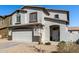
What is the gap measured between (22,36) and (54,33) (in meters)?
1.45

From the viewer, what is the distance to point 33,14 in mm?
10414

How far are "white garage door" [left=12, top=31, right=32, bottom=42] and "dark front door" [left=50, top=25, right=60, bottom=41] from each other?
39.1 inches

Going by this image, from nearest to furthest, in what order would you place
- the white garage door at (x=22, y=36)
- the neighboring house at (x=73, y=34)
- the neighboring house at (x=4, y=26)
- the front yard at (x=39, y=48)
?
the front yard at (x=39, y=48)
the neighboring house at (x=73, y=34)
the neighboring house at (x=4, y=26)
the white garage door at (x=22, y=36)

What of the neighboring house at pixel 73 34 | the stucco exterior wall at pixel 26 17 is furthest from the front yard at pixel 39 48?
the stucco exterior wall at pixel 26 17

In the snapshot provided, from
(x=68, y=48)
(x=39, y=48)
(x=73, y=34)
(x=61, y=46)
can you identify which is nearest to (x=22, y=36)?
(x=39, y=48)

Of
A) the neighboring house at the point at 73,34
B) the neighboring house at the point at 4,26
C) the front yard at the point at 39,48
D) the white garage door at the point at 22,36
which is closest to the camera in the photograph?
the front yard at the point at 39,48

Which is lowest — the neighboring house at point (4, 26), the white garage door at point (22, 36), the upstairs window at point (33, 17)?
the white garage door at point (22, 36)

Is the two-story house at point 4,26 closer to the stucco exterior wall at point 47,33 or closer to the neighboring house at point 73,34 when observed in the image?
the stucco exterior wall at point 47,33

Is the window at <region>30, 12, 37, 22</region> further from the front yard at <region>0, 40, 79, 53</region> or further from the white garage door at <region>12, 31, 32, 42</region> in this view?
the front yard at <region>0, 40, 79, 53</region>

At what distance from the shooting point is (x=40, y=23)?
34.1ft

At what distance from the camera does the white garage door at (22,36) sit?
34.7ft

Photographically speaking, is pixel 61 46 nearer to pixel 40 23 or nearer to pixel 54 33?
pixel 54 33

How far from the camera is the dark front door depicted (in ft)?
34.0
